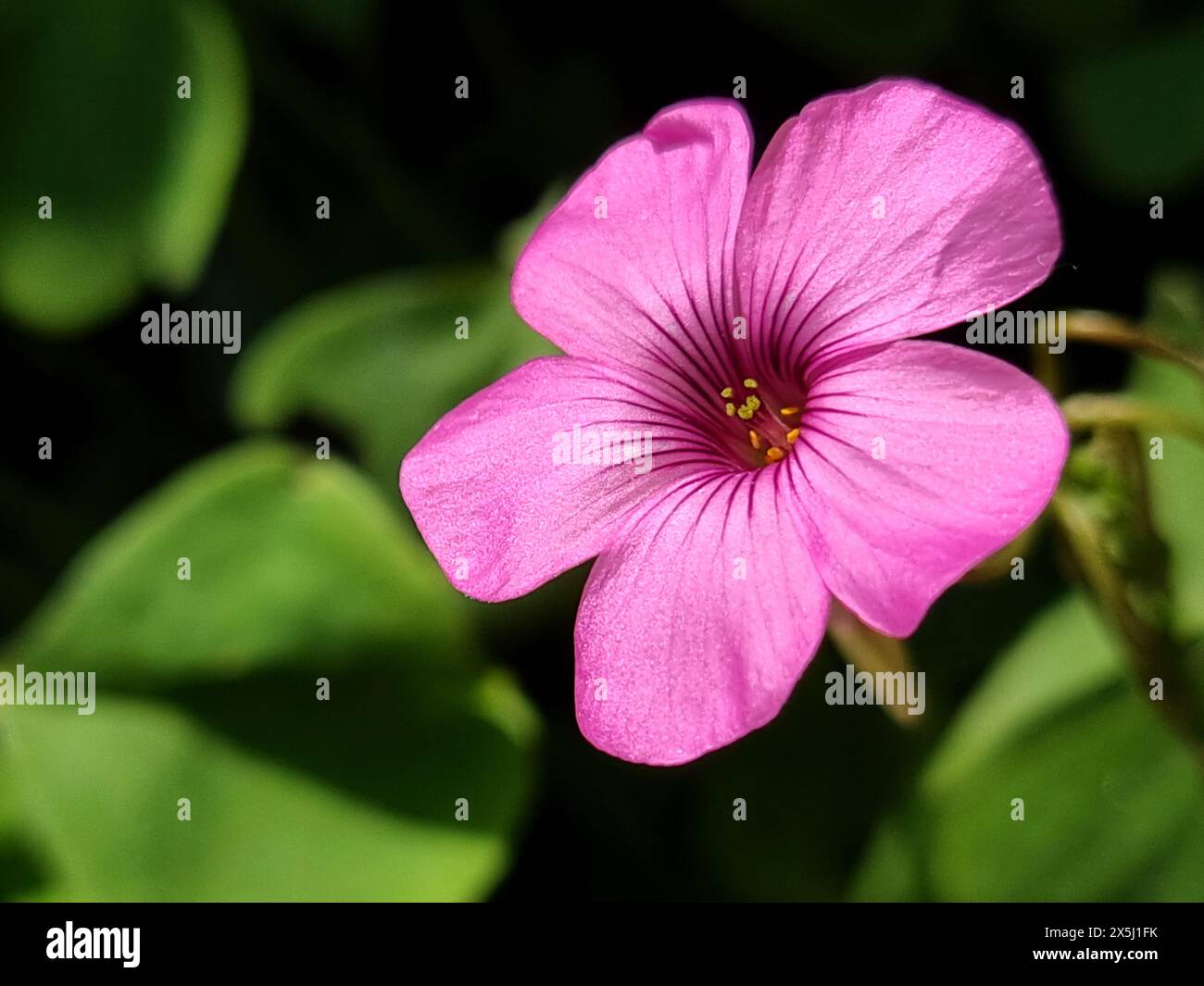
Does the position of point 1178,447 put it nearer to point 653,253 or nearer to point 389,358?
point 653,253

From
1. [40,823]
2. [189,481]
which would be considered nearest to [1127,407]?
[189,481]

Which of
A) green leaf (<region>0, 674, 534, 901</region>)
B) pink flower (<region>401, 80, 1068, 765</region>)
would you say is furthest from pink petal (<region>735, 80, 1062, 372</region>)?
green leaf (<region>0, 674, 534, 901</region>)

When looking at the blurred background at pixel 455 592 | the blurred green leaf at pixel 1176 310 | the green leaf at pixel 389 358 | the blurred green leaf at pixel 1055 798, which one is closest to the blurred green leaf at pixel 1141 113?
the blurred background at pixel 455 592

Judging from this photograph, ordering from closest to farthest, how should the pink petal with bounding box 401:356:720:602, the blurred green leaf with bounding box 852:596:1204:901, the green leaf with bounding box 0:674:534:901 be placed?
the pink petal with bounding box 401:356:720:602
the blurred green leaf with bounding box 852:596:1204:901
the green leaf with bounding box 0:674:534:901

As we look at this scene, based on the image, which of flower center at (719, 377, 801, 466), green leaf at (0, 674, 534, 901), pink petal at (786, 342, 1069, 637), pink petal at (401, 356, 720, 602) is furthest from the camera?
green leaf at (0, 674, 534, 901)

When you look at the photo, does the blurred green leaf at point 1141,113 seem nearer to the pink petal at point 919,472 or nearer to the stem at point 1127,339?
the stem at point 1127,339

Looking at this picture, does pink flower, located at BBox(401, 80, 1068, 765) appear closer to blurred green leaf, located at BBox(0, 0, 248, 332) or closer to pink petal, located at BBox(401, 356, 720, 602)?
pink petal, located at BBox(401, 356, 720, 602)

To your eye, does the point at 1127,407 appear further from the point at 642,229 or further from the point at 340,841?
the point at 340,841

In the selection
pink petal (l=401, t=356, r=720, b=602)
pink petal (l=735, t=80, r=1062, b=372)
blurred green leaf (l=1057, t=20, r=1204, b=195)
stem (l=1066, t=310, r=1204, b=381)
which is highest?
blurred green leaf (l=1057, t=20, r=1204, b=195)
